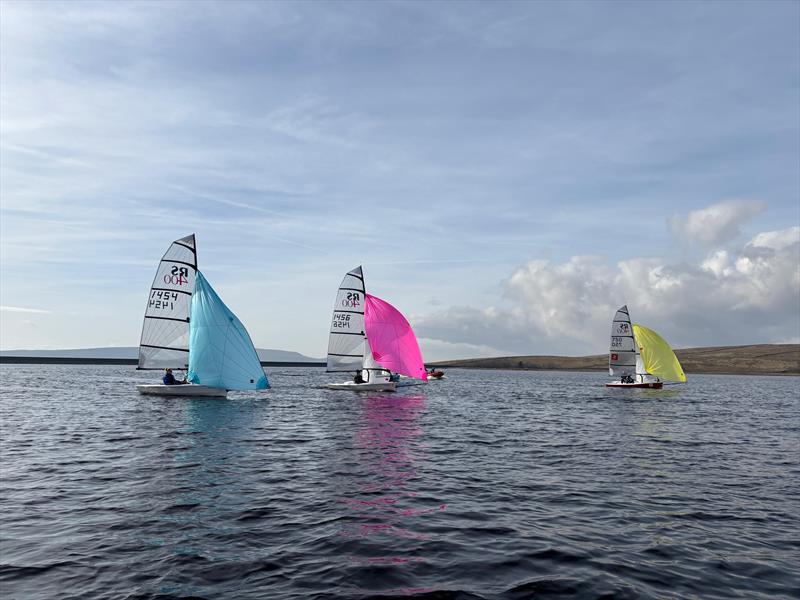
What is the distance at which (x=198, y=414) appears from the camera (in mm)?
36188

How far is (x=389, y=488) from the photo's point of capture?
56.4 feet

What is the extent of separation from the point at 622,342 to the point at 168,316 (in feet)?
204

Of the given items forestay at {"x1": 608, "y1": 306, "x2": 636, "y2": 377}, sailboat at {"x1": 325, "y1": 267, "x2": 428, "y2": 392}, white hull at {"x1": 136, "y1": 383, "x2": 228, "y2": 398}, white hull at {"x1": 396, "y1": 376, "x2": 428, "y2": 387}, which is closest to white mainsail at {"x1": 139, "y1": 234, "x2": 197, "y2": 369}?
white hull at {"x1": 136, "y1": 383, "x2": 228, "y2": 398}

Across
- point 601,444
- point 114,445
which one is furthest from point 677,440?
point 114,445

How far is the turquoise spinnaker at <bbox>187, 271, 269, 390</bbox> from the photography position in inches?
1768

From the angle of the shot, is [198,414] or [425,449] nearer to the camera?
[425,449]

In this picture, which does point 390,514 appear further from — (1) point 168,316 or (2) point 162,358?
(2) point 162,358

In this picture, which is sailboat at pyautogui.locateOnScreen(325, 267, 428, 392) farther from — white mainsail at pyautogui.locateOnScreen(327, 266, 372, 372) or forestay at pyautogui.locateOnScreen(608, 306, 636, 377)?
forestay at pyautogui.locateOnScreen(608, 306, 636, 377)

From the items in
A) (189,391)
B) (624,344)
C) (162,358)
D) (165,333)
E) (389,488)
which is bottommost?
(389,488)

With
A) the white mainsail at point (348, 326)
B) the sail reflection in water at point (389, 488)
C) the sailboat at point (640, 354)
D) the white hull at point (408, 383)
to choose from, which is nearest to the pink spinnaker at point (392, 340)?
the white mainsail at point (348, 326)

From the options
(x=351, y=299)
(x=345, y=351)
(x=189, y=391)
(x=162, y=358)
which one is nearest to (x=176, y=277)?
(x=162, y=358)

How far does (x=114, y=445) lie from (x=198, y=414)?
11455mm

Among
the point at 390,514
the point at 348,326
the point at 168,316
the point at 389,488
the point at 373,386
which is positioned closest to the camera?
the point at 390,514

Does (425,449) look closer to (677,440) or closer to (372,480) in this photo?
(372,480)
